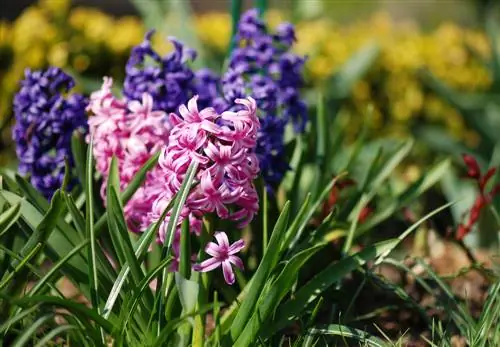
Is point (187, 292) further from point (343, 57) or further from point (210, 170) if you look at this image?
point (343, 57)

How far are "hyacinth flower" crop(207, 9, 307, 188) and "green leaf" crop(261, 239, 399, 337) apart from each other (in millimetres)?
430

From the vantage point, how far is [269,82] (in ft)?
8.57

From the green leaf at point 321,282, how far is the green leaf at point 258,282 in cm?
18

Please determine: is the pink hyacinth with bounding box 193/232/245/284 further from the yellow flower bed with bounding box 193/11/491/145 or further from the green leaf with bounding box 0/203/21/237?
the yellow flower bed with bounding box 193/11/491/145

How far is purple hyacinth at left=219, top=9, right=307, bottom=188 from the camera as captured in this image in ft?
8.26

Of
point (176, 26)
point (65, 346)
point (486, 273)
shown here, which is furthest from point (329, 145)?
point (176, 26)

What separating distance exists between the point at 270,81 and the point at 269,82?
0.04 ft

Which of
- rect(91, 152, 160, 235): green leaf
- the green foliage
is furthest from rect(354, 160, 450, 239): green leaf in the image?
rect(91, 152, 160, 235): green leaf

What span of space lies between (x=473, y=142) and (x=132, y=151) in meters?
3.73

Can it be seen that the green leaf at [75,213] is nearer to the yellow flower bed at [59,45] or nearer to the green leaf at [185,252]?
the green leaf at [185,252]

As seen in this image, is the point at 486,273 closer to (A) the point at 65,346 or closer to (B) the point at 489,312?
(B) the point at 489,312

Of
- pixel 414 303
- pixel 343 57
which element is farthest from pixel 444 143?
pixel 414 303

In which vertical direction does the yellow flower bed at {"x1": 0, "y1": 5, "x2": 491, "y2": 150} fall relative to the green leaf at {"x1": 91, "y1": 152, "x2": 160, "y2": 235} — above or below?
below

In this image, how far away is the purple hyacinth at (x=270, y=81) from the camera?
2.52 metres
